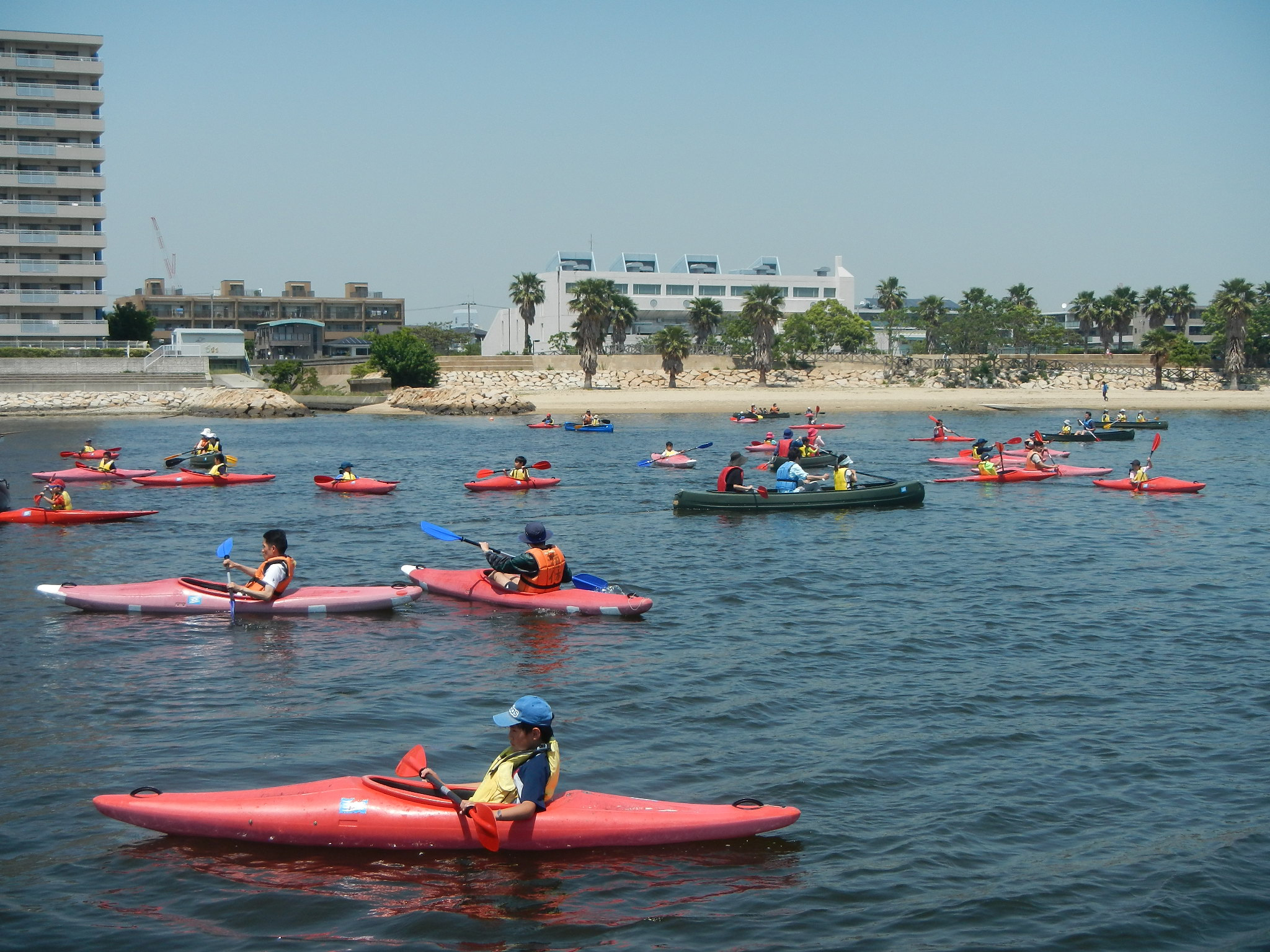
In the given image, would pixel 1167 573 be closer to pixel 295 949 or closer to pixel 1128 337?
pixel 295 949

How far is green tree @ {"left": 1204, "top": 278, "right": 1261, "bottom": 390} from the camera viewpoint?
80.3m

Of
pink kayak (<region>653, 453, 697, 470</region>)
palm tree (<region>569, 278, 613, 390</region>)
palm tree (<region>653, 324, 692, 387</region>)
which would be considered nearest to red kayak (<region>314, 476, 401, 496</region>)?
pink kayak (<region>653, 453, 697, 470</region>)

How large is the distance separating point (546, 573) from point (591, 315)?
6487 cm

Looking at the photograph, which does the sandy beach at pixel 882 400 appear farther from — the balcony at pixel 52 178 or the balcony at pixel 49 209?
the balcony at pixel 52 178

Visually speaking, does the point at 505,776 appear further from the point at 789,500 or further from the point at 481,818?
the point at 789,500

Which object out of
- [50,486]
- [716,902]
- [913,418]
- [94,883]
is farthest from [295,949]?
[913,418]

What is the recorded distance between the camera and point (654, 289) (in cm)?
11869

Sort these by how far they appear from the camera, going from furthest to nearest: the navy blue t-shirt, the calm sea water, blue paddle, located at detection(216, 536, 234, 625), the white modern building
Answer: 1. the white modern building
2. blue paddle, located at detection(216, 536, 234, 625)
3. the navy blue t-shirt
4. the calm sea water

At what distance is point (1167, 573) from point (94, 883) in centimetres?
1858

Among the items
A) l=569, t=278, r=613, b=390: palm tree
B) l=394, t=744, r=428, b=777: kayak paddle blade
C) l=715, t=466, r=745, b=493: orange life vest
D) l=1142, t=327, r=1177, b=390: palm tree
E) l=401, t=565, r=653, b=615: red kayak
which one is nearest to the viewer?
l=394, t=744, r=428, b=777: kayak paddle blade

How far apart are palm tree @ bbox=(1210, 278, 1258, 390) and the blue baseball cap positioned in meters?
85.0

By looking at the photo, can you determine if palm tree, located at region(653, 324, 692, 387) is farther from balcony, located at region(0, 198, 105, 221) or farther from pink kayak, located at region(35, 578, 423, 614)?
pink kayak, located at region(35, 578, 423, 614)

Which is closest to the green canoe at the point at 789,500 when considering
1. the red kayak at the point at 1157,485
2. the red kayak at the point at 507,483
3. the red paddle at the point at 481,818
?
the red kayak at the point at 507,483

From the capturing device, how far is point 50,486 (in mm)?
25766
